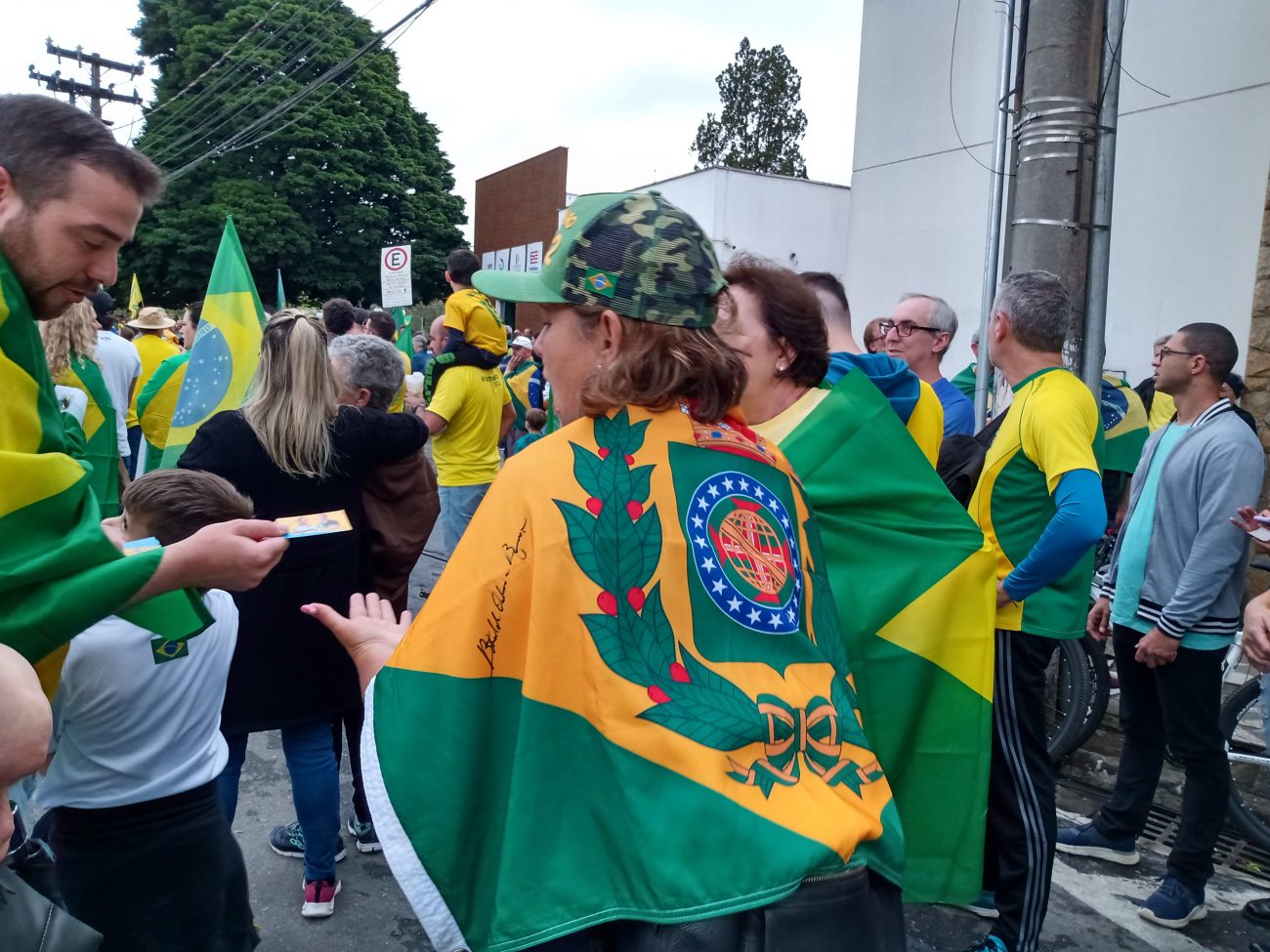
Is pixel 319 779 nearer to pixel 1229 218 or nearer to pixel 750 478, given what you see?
pixel 750 478

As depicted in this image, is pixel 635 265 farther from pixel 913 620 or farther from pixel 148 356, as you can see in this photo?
pixel 148 356

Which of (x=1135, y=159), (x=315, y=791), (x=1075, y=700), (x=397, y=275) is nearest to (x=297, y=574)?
(x=315, y=791)

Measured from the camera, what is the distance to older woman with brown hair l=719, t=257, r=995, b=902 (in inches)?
96.9

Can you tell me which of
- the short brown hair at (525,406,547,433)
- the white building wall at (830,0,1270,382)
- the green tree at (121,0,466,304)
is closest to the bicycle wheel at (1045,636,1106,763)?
the white building wall at (830,0,1270,382)

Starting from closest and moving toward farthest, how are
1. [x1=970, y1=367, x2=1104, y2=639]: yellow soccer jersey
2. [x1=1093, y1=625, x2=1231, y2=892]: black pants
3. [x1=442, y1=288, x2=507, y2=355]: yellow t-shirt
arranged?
1. [x1=970, y1=367, x2=1104, y2=639]: yellow soccer jersey
2. [x1=1093, y1=625, x2=1231, y2=892]: black pants
3. [x1=442, y1=288, x2=507, y2=355]: yellow t-shirt

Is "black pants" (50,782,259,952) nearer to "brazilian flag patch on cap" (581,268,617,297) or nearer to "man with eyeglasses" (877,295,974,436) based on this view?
"brazilian flag patch on cap" (581,268,617,297)

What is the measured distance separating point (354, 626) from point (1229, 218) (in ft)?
23.9

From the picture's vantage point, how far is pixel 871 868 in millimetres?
1460

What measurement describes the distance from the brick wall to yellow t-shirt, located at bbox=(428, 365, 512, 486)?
1416cm

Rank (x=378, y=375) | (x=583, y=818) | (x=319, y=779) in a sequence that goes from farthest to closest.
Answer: (x=378, y=375)
(x=319, y=779)
(x=583, y=818)

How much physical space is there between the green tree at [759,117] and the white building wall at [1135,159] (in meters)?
27.8

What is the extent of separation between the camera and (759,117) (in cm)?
3741

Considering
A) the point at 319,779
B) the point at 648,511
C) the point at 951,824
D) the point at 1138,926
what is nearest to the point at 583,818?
the point at 648,511

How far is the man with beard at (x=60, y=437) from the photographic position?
1459 millimetres
